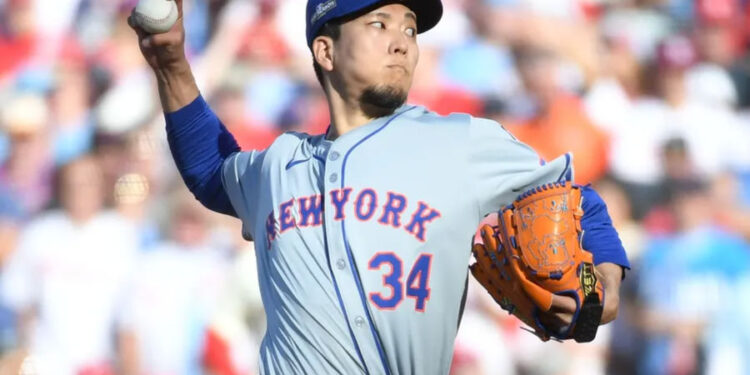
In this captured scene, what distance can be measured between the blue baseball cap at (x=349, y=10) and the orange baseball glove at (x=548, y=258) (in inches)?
27.3

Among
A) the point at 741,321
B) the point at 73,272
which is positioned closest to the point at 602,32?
the point at 741,321

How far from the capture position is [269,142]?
21.3ft

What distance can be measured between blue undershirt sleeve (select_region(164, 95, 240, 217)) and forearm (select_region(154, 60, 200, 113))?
0.06 ft

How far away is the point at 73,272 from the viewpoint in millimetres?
6172

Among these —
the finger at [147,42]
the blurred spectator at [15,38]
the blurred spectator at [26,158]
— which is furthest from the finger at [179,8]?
the blurred spectator at [15,38]

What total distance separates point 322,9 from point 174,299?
3506mm

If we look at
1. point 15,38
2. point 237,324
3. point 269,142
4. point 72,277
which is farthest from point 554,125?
point 15,38

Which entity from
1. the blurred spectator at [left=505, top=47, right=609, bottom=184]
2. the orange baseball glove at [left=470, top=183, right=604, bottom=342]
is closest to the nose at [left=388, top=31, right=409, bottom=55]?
the orange baseball glove at [left=470, top=183, right=604, bottom=342]

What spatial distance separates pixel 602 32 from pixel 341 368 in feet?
15.9

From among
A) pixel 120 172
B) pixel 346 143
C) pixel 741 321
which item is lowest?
pixel 741 321

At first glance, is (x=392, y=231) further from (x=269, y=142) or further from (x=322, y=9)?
(x=269, y=142)

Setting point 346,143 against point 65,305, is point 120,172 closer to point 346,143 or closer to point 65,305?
point 65,305

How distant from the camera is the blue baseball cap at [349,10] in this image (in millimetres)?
2893

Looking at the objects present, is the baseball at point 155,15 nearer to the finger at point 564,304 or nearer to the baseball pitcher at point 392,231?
the baseball pitcher at point 392,231
